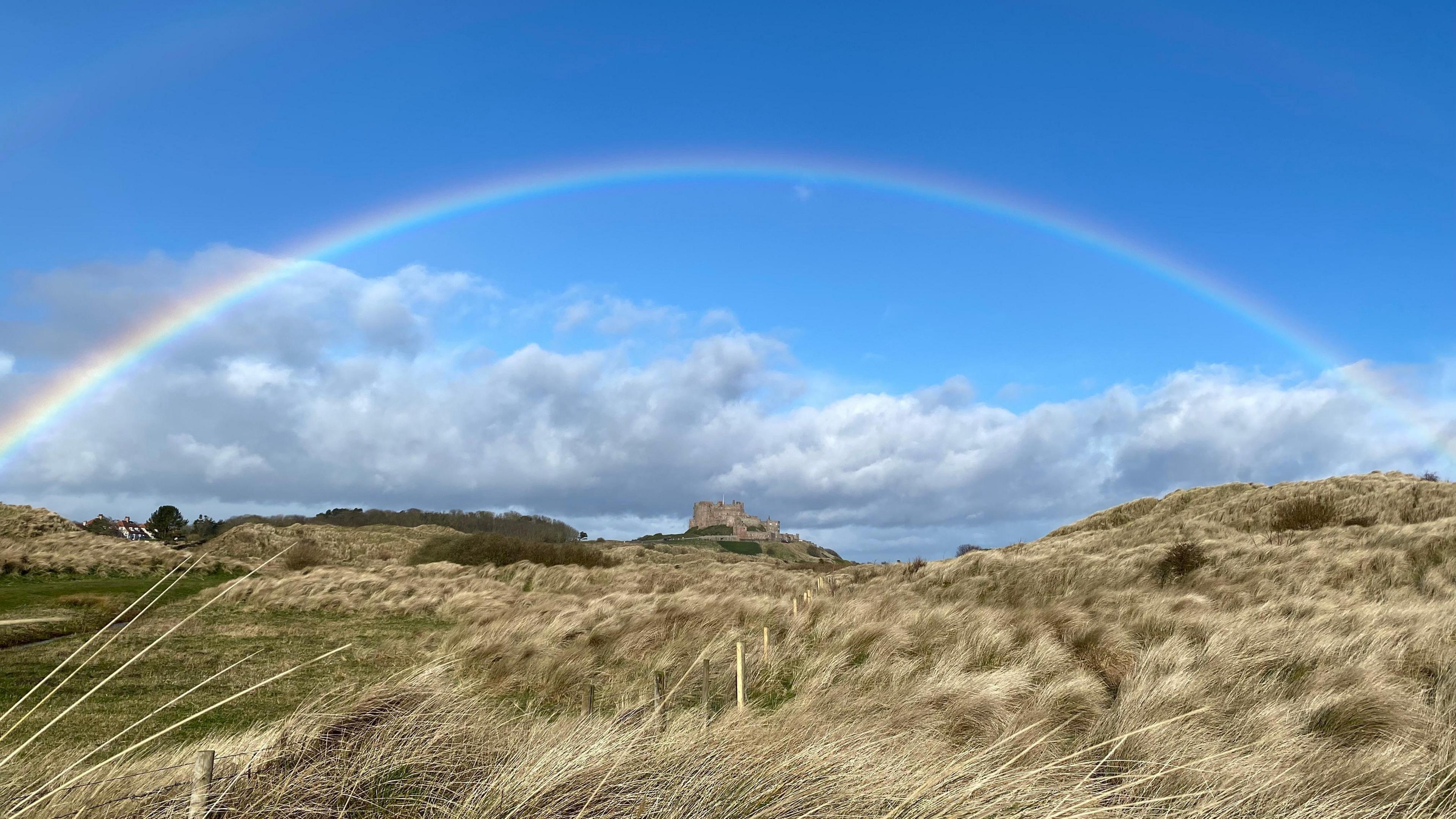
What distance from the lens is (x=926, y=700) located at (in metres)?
6.18

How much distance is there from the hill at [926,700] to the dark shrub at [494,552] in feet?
47.2

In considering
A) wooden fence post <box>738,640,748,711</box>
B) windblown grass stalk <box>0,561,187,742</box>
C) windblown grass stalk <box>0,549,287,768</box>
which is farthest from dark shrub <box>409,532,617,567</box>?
windblown grass stalk <box>0,549,287,768</box>

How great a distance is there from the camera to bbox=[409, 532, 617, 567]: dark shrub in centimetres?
3431

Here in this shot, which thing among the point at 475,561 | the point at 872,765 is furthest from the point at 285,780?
Answer: the point at 475,561

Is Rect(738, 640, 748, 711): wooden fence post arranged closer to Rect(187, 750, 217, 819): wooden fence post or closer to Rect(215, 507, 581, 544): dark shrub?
Rect(187, 750, 217, 819): wooden fence post

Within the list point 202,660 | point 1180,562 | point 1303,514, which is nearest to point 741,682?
point 202,660

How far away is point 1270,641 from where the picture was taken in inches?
323

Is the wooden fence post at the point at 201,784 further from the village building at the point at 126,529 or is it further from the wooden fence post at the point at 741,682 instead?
the village building at the point at 126,529

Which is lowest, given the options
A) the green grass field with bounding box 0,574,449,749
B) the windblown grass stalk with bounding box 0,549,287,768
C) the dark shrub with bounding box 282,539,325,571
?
the green grass field with bounding box 0,574,449,749

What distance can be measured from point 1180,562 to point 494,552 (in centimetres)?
2560

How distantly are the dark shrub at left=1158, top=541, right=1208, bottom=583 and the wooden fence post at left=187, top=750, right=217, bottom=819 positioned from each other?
19.2 metres

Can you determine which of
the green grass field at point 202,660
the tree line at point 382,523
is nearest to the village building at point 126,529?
the tree line at point 382,523

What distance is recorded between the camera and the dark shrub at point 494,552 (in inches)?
1351

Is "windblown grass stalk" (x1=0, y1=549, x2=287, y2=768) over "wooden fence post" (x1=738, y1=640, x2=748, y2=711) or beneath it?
over
